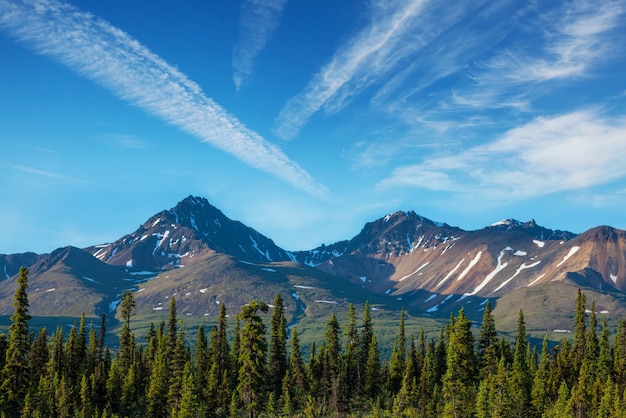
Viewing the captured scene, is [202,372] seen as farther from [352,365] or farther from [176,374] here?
[352,365]

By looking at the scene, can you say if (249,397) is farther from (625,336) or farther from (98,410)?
(625,336)

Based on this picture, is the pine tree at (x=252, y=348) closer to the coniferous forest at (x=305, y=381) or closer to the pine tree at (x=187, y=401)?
the coniferous forest at (x=305, y=381)

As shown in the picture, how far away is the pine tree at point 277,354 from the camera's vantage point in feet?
406

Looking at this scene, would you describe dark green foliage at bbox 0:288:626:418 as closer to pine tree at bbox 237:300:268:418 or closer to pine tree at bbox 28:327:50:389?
pine tree at bbox 28:327:50:389

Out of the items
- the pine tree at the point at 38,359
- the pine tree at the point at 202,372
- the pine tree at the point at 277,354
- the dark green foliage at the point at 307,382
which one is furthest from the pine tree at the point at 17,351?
the pine tree at the point at 277,354

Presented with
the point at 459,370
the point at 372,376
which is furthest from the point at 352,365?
the point at 459,370

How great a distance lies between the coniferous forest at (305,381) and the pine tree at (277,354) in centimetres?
21

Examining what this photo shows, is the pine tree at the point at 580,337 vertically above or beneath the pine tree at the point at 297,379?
above

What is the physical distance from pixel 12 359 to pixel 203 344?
50714 millimetres

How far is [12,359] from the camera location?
86.1 m

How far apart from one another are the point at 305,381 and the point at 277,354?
26.8 ft

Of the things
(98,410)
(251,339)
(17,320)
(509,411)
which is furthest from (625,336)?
(17,320)

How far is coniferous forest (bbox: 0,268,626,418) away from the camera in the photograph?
344 ft

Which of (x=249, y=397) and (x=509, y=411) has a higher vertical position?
(x=249, y=397)
